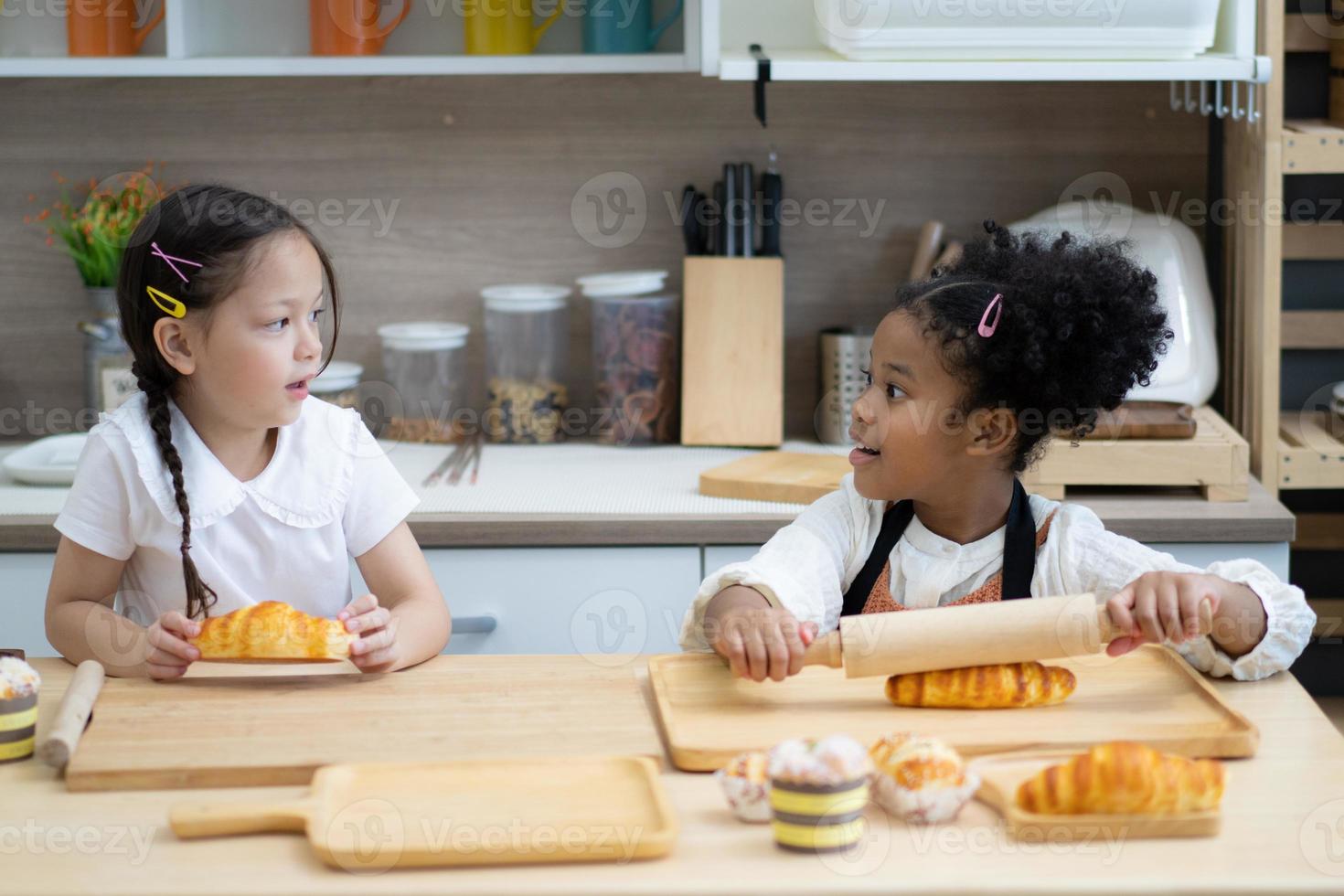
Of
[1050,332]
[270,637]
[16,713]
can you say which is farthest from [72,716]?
[1050,332]

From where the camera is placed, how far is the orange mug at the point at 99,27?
1.97 metres

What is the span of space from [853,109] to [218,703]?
1.47 meters

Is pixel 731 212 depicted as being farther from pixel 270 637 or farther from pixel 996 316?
pixel 270 637

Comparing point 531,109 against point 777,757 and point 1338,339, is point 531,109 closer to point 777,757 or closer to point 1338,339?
point 1338,339

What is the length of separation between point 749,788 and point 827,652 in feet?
0.70

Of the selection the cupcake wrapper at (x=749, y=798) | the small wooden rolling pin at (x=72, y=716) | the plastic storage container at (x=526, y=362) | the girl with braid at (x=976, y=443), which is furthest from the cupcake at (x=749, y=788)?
the plastic storage container at (x=526, y=362)

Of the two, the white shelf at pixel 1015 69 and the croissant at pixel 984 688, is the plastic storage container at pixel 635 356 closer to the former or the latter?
the white shelf at pixel 1015 69

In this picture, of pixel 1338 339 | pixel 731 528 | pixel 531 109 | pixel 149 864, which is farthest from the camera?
pixel 531 109

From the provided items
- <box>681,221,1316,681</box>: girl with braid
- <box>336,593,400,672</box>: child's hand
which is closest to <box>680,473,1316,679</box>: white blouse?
<box>681,221,1316,681</box>: girl with braid

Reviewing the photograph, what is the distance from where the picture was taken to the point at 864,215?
2.19 m

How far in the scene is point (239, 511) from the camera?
134 cm

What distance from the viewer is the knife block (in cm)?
205

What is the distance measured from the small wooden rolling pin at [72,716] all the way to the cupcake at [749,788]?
42 cm

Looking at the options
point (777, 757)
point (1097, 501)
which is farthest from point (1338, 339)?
point (777, 757)
